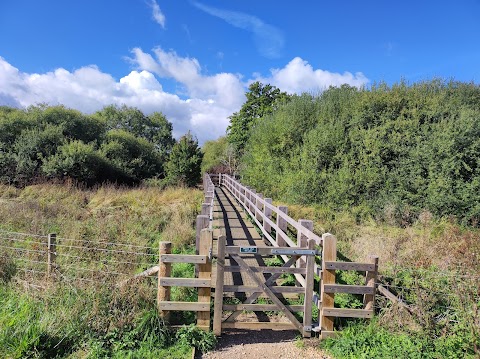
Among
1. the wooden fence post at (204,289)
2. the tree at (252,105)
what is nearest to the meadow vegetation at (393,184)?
the wooden fence post at (204,289)

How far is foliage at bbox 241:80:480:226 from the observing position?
38.0 feet

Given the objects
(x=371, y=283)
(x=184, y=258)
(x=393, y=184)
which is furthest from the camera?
(x=393, y=184)

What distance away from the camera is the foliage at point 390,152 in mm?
11578

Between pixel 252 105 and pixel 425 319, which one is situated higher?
pixel 252 105

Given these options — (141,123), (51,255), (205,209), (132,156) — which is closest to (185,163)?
(132,156)

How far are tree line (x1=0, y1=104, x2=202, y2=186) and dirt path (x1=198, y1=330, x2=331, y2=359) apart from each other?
1854 centimetres

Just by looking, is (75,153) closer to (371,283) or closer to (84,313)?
(84,313)

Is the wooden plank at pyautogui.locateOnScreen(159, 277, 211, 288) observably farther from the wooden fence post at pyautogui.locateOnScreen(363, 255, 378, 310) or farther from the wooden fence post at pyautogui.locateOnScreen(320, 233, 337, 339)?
the wooden fence post at pyautogui.locateOnScreen(363, 255, 378, 310)

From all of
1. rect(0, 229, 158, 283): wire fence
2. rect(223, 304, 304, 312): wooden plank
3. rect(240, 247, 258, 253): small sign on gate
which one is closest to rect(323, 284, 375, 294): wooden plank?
rect(223, 304, 304, 312): wooden plank

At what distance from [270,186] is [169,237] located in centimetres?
1047

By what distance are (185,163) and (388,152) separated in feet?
57.2

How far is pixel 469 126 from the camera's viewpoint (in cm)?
1142

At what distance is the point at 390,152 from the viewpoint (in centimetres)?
1338

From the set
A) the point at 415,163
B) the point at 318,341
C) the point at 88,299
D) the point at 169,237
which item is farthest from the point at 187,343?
the point at 415,163
